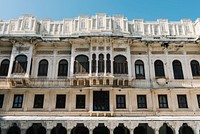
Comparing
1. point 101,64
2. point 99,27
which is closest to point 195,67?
point 101,64

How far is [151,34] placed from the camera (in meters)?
24.4

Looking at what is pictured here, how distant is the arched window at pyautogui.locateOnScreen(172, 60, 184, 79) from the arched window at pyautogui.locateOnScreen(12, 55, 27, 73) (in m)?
16.2

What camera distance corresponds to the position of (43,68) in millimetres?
23234

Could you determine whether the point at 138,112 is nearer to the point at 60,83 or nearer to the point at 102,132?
the point at 102,132

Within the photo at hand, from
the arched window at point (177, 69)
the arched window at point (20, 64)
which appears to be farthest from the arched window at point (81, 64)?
the arched window at point (177, 69)

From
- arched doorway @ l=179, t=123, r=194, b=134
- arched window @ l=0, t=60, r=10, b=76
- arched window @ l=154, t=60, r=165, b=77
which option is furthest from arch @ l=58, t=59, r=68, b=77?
arched doorway @ l=179, t=123, r=194, b=134

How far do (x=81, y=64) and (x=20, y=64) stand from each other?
644 centimetres

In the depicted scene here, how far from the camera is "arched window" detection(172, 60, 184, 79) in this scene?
23.0 metres

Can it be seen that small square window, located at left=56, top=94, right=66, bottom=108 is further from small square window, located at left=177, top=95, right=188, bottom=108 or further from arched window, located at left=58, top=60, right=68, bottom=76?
small square window, located at left=177, top=95, right=188, bottom=108

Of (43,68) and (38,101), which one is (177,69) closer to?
(43,68)

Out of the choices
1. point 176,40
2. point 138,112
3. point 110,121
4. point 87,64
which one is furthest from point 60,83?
point 176,40

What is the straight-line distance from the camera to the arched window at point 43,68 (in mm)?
23016

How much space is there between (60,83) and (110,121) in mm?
6809

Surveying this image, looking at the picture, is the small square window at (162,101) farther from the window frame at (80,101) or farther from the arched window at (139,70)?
the window frame at (80,101)
